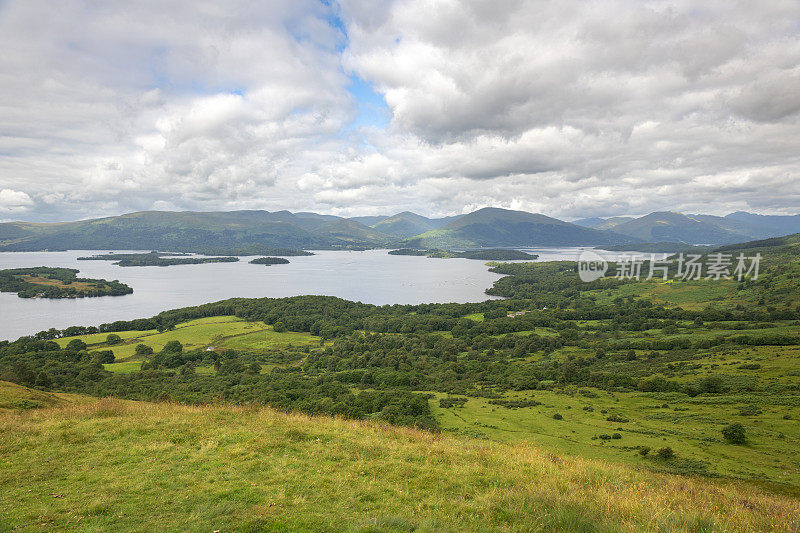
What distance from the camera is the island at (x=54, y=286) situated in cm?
15038

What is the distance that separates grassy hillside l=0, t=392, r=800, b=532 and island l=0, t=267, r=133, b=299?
178994 millimetres

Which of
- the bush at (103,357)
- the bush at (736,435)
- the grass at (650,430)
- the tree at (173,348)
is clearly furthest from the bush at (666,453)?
the bush at (103,357)

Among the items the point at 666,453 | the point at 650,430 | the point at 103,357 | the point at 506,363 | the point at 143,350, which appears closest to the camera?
the point at 666,453

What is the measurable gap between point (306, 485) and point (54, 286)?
680ft

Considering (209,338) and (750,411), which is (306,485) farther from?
(209,338)

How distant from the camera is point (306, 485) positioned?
10.6m

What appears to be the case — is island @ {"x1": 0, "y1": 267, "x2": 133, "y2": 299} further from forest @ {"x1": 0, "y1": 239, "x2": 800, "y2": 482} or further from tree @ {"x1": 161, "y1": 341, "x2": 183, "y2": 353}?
tree @ {"x1": 161, "y1": 341, "x2": 183, "y2": 353}

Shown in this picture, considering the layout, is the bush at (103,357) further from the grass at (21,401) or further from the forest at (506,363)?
the grass at (21,401)

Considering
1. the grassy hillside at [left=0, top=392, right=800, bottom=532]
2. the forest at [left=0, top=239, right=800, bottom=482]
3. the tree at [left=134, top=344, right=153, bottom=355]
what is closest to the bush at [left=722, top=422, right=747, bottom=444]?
the forest at [left=0, top=239, right=800, bottom=482]

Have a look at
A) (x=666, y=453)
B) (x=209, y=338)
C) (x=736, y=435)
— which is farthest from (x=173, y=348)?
(x=736, y=435)

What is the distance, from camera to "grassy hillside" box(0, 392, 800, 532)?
28.3 ft

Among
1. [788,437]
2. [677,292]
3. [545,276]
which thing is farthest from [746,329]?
[545,276]

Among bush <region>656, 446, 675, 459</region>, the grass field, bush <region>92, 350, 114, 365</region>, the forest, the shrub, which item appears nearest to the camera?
bush <region>656, 446, 675, 459</region>

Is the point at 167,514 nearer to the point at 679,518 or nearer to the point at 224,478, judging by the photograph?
the point at 224,478
